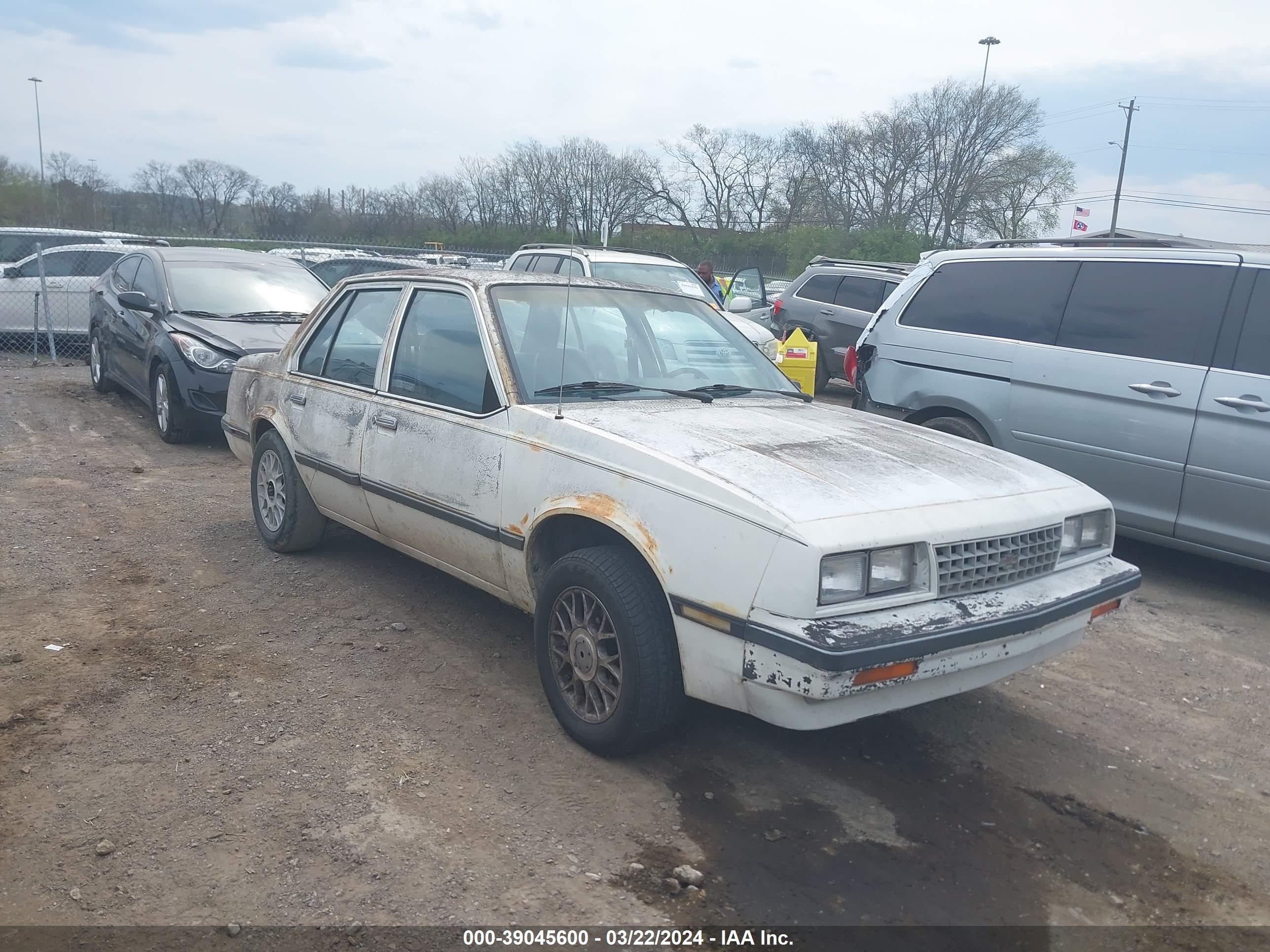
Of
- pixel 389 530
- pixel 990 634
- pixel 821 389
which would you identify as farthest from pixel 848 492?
pixel 821 389

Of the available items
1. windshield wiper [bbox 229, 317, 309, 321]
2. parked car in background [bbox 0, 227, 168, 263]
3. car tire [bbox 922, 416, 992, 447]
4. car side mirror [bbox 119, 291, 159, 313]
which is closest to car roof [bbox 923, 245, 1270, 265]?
car tire [bbox 922, 416, 992, 447]

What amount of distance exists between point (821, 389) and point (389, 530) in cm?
1029

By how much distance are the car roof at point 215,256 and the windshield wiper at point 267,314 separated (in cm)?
97

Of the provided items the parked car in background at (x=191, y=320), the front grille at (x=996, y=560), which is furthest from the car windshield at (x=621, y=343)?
the parked car in background at (x=191, y=320)

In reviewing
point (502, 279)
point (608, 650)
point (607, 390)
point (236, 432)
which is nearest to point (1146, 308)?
point (607, 390)

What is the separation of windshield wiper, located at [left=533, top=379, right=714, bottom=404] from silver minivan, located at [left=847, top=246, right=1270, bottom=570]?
2.89 m

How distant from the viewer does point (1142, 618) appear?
17.4ft

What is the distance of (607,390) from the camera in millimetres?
4125

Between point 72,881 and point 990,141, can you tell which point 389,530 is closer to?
point 72,881

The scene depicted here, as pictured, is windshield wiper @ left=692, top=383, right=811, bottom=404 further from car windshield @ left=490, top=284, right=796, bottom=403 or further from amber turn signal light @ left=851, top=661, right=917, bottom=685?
amber turn signal light @ left=851, top=661, right=917, bottom=685

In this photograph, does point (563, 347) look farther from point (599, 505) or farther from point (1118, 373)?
point (1118, 373)

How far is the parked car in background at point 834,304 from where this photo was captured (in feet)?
42.6

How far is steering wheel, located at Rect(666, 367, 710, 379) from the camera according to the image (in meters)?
4.53

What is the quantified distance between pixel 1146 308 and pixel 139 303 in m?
8.23
